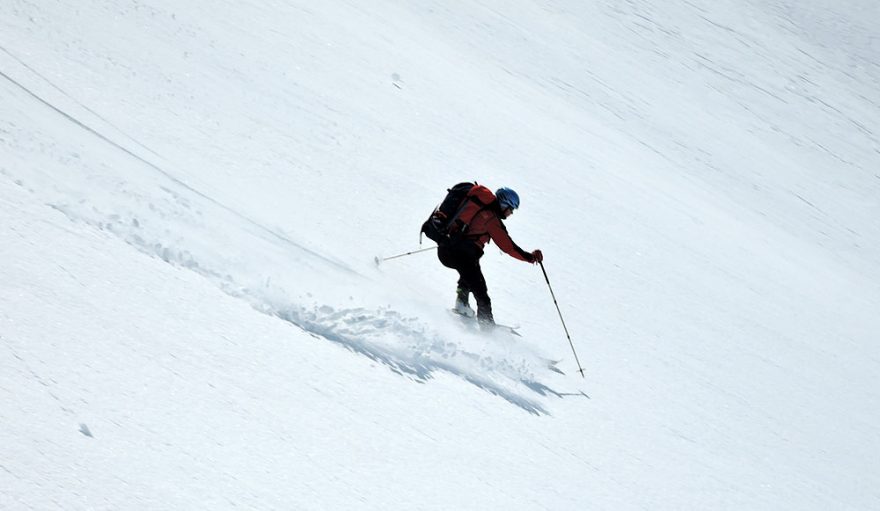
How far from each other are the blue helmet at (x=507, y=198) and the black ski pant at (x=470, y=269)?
446 millimetres

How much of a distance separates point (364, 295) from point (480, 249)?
1294mm

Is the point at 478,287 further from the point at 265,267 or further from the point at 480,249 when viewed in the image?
the point at 265,267

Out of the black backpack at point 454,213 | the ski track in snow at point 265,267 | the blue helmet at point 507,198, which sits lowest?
the ski track in snow at point 265,267

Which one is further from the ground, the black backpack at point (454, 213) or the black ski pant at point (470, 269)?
the black backpack at point (454, 213)

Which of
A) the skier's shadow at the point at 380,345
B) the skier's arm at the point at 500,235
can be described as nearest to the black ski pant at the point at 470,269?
the skier's arm at the point at 500,235

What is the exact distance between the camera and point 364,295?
6.45 m

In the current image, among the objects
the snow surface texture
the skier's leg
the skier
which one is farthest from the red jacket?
the snow surface texture

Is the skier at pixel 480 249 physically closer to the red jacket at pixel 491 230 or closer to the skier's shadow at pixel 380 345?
the red jacket at pixel 491 230

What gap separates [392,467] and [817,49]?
31.4m

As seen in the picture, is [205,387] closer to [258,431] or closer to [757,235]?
[258,431]

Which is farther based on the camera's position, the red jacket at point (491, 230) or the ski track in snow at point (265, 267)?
the red jacket at point (491, 230)

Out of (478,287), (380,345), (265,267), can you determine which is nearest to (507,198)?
(478,287)

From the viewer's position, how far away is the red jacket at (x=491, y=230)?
704 centimetres

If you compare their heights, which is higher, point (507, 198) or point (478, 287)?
point (507, 198)
